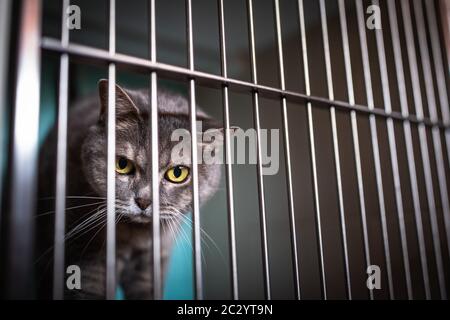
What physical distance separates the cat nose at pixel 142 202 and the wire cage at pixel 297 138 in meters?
0.24

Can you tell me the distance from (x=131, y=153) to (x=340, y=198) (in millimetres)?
580

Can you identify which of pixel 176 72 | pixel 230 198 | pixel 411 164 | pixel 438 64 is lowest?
pixel 230 198

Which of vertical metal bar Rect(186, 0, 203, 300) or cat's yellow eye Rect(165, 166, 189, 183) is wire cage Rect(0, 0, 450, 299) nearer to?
vertical metal bar Rect(186, 0, 203, 300)

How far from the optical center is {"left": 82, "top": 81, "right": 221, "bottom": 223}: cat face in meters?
0.92

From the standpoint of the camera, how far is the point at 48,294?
91 cm

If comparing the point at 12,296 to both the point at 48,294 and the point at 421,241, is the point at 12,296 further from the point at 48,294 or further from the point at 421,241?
the point at 421,241

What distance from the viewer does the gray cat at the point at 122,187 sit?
0.92 m

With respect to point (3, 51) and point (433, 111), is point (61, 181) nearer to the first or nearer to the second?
point (3, 51)

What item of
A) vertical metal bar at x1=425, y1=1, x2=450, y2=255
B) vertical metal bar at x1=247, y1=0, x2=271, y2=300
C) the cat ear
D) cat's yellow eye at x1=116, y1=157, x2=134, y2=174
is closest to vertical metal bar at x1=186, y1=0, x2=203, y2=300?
vertical metal bar at x1=247, y1=0, x2=271, y2=300

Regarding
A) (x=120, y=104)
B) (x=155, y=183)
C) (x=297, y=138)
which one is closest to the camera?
(x=155, y=183)

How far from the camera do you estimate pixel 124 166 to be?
3.30 feet

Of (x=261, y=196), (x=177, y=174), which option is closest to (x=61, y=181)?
(x=261, y=196)

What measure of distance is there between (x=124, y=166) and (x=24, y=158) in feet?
1.84

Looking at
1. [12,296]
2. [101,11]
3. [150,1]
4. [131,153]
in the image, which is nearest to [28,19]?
[150,1]
